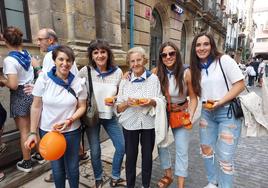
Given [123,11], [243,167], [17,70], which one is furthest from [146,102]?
[123,11]

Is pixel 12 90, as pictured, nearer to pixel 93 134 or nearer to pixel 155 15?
pixel 93 134

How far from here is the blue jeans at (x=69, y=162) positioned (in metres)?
2.19

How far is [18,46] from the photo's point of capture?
2.84 metres

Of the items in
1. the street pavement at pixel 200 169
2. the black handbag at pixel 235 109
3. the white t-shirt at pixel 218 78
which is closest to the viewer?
the white t-shirt at pixel 218 78

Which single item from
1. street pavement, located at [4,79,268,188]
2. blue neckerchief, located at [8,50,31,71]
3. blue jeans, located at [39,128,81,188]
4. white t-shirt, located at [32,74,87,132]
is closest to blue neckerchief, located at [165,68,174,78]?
white t-shirt, located at [32,74,87,132]

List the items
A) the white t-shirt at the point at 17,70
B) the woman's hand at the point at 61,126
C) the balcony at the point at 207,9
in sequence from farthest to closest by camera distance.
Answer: the balcony at the point at 207,9, the white t-shirt at the point at 17,70, the woman's hand at the point at 61,126

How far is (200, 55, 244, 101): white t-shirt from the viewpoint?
216cm

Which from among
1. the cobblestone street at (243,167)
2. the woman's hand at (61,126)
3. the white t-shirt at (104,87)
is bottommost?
the cobblestone street at (243,167)

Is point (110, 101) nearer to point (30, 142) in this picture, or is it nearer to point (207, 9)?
point (30, 142)

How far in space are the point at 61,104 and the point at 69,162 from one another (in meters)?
0.64

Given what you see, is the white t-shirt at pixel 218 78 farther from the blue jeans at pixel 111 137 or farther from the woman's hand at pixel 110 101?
the blue jeans at pixel 111 137

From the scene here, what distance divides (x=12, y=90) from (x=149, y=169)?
212 centimetres

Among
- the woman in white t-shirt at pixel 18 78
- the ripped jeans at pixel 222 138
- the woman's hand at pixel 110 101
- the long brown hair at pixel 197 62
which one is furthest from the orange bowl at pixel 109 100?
the woman in white t-shirt at pixel 18 78

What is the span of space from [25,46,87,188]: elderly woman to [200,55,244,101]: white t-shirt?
1.32 m
